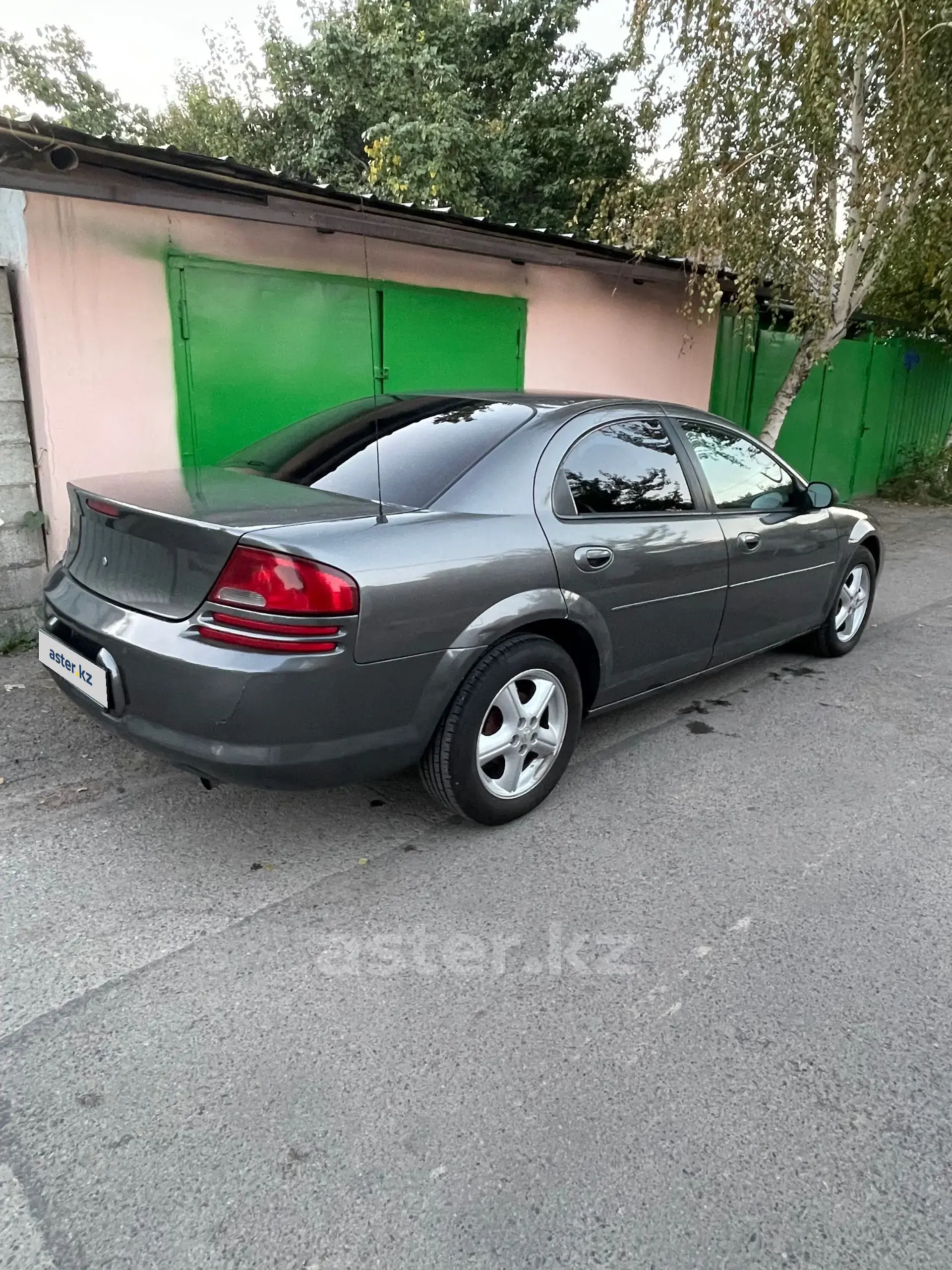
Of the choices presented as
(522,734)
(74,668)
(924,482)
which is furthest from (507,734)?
(924,482)

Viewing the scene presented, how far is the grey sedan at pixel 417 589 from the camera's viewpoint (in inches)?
102

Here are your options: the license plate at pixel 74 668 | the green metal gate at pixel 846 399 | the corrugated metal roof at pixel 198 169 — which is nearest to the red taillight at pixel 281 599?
the license plate at pixel 74 668

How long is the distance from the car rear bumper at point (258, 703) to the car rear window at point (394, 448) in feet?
2.24

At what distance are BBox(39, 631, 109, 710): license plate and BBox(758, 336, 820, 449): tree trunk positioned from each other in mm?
7513

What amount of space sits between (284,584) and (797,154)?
7.62m

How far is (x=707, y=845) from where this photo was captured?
10.5 feet

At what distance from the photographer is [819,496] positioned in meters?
4.62

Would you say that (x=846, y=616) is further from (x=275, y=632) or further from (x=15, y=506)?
(x=15, y=506)

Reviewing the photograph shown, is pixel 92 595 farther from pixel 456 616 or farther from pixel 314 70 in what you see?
pixel 314 70

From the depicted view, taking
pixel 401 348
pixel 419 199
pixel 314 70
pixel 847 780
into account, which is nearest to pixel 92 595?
pixel 847 780

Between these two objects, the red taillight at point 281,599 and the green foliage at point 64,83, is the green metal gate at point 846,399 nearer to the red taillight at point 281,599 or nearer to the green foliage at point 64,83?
the red taillight at point 281,599

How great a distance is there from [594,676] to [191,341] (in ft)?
11.7

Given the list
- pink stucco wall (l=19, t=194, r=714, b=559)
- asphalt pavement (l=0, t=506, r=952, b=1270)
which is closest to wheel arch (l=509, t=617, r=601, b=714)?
asphalt pavement (l=0, t=506, r=952, b=1270)

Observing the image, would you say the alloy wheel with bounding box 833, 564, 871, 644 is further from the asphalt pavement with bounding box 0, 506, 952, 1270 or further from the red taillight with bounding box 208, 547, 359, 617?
the red taillight with bounding box 208, 547, 359, 617
